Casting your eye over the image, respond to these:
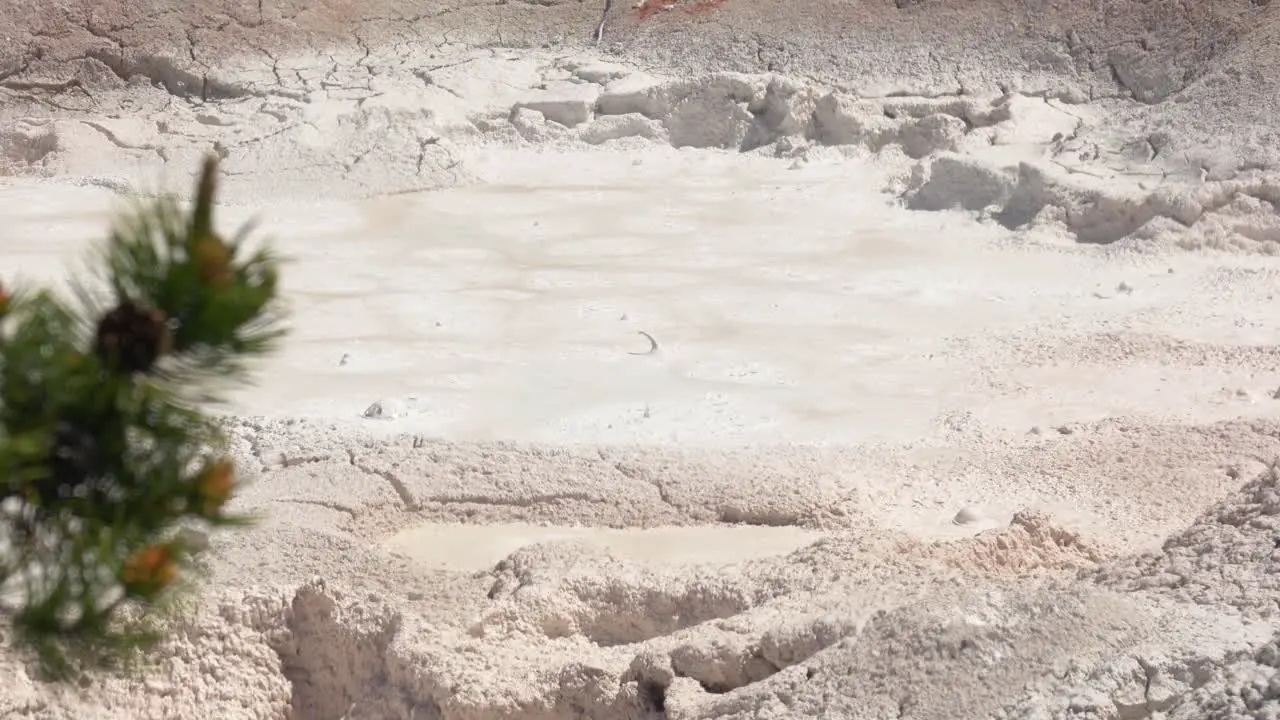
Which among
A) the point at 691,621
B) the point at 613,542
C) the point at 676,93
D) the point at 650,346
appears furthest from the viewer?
the point at 676,93

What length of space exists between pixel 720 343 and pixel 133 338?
524 centimetres

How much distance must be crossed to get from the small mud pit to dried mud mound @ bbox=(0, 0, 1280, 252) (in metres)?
4.40

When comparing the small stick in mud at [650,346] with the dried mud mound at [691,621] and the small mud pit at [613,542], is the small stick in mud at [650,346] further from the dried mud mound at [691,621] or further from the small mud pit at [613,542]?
the small mud pit at [613,542]

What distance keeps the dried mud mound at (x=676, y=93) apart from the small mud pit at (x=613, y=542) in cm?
440

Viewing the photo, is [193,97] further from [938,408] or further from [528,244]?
[938,408]

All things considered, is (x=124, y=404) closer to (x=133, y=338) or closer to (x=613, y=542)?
(x=133, y=338)

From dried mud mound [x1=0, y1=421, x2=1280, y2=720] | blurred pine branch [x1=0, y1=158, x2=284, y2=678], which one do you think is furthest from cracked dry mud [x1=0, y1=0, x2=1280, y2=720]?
blurred pine branch [x1=0, y1=158, x2=284, y2=678]

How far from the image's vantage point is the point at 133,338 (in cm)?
128

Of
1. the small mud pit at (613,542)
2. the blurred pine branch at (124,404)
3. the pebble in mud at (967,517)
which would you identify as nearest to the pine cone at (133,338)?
the blurred pine branch at (124,404)

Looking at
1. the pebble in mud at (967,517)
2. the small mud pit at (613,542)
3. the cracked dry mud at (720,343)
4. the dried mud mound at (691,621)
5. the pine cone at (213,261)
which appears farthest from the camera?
the pebble in mud at (967,517)

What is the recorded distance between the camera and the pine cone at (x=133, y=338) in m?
1.27

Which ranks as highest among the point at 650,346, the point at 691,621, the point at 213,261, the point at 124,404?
the point at 213,261

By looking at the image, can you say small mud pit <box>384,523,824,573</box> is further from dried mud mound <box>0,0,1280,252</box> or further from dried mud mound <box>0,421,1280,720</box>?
dried mud mound <box>0,0,1280,252</box>

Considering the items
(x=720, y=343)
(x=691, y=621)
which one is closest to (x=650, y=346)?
(x=720, y=343)
